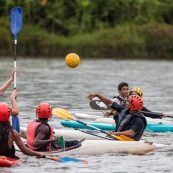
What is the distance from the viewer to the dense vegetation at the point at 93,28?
53406mm

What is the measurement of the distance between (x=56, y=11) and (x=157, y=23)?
769 centimetres

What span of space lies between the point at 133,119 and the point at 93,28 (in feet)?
146

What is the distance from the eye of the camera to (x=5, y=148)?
13.5 metres

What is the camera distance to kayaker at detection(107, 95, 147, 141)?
615 inches

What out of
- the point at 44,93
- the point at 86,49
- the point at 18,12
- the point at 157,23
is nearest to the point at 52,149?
the point at 18,12

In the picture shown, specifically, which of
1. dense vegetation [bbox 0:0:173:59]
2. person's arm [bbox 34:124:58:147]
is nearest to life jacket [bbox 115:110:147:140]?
person's arm [bbox 34:124:58:147]

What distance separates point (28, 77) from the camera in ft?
120

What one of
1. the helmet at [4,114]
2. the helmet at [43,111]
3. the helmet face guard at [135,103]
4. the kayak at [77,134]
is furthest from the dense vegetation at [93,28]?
the helmet at [4,114]

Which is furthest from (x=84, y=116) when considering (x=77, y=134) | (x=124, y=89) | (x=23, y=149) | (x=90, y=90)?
(x=90, y=90)

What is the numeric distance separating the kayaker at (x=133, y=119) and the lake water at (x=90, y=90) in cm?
50

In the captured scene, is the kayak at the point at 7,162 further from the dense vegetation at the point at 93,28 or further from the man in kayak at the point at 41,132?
the dense vegetation at the point at 93,28

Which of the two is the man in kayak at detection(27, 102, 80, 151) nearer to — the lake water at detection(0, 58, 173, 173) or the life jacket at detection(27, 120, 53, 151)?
the life jacket at detection(27, 120, 53, 151)

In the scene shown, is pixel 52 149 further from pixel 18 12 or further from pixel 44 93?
pixel 44 93

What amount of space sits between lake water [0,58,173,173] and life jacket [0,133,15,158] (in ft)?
0.87
